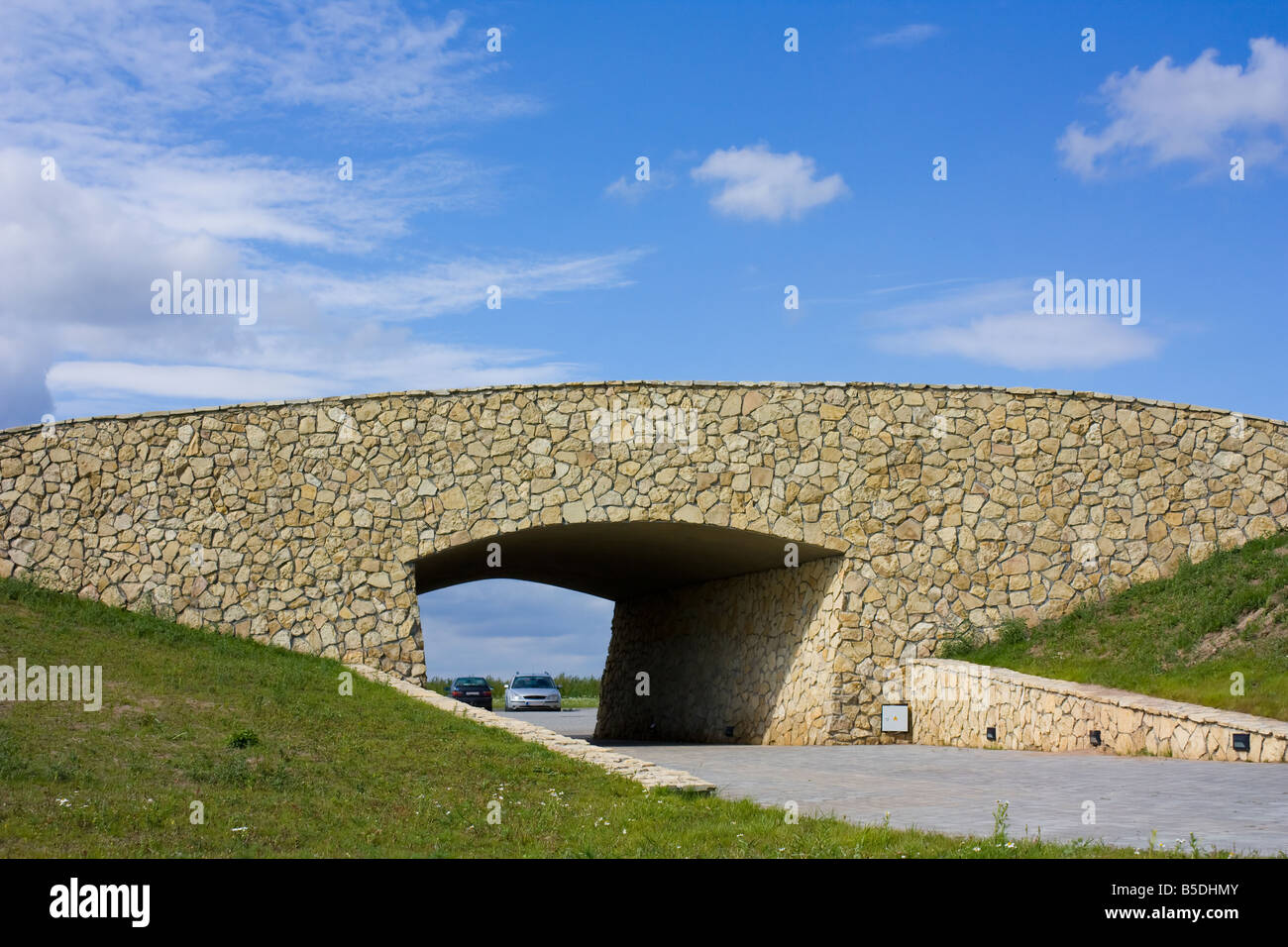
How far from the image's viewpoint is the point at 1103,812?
1020 centimetres

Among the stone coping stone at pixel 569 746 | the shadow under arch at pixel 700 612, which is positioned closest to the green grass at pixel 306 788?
the stone coping stone at pixel 569 746

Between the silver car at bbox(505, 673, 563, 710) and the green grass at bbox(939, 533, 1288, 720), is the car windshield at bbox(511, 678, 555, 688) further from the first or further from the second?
the green grass at bbox(939, 533, 1288, 720)

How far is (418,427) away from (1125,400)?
13.0m

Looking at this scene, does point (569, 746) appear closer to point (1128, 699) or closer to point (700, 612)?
point (1128, 699)

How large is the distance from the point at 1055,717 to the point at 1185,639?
2699 mm

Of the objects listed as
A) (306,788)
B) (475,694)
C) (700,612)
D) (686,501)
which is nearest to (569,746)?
(306,788)

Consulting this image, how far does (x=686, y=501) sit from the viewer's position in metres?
20.5

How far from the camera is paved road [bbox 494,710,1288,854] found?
30.4 ft

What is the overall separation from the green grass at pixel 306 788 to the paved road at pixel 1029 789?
1106mm

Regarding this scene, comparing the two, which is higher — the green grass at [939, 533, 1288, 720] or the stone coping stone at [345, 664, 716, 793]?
the green grass at [939, 533, 1288, 720]

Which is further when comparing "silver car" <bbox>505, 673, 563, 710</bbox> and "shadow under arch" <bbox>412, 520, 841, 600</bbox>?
"silver car" <bbox>505, 673, 563, 710</bbox>

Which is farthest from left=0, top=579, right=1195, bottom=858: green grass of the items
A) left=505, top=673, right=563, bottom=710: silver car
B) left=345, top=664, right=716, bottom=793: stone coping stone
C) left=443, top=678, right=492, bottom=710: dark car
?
left=505, top=673, right=563, bottom=710: silver car

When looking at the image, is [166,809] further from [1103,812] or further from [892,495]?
[892,495]

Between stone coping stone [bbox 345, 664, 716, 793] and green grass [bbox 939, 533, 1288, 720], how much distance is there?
788 centimetres
